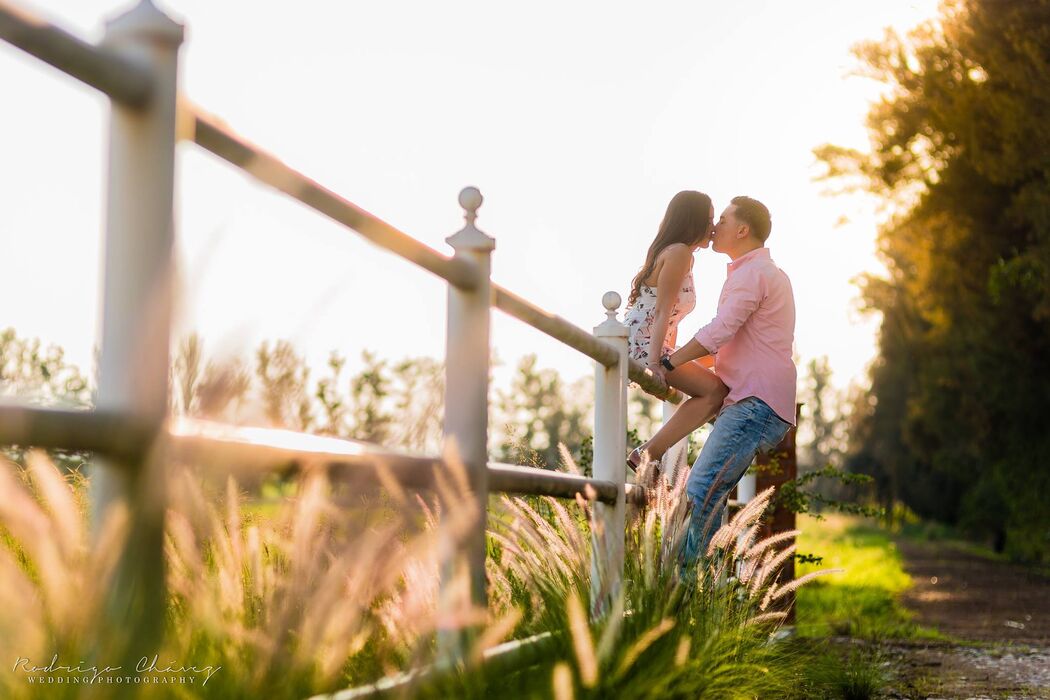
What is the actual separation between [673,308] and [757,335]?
513mm

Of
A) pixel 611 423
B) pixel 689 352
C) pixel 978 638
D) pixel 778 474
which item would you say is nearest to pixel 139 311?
pixel 611 423

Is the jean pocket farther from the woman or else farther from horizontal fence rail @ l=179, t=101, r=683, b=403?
horizontal fence rail @ l=179, t=101, r=683, b=403

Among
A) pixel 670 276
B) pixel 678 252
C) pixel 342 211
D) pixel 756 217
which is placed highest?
pixel 756 217

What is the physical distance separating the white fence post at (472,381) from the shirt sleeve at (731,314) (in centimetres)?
231

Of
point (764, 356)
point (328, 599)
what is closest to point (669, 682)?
point (328, 599)

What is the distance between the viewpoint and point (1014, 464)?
56.7 ft

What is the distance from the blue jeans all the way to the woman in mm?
151

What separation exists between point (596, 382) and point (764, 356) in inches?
46.2

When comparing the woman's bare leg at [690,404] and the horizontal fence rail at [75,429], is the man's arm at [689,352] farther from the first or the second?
the horizontal fence rail at [75,429]

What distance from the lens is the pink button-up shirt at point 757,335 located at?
5.03m

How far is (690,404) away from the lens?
5188mm

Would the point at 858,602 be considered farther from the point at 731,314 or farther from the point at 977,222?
the point at 977,222

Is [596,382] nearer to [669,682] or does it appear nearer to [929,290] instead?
[669,682]

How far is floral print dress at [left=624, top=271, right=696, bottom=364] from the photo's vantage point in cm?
567
